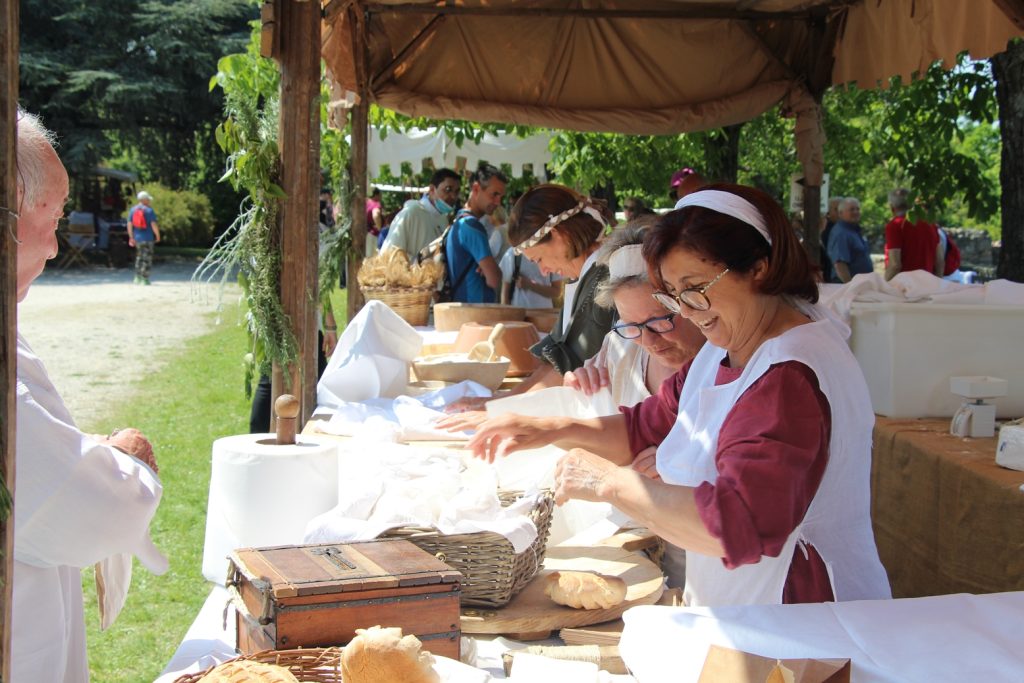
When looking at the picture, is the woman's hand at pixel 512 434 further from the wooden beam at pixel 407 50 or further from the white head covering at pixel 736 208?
the wooden beam at pixel 407 50

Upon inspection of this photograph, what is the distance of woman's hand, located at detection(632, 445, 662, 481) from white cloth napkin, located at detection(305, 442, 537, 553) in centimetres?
25

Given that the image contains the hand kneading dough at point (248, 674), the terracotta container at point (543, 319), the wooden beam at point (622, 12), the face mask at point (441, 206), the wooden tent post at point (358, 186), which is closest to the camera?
the hand kneading dough at point (248, 674)

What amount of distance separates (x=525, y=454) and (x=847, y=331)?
1290mm

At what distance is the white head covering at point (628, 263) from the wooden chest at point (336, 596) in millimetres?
1078

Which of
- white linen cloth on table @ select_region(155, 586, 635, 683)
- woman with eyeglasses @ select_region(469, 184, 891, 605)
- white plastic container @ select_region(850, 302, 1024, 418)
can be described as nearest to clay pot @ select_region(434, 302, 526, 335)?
white plastic container @ select_region(850, 302, 1024, 418)

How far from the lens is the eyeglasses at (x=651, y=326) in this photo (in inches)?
99.9

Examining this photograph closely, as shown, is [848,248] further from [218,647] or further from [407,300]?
[218,647]

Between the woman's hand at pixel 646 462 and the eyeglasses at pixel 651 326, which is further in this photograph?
the eyeglasses at pixel 651 326

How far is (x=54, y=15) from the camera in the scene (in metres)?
24.6

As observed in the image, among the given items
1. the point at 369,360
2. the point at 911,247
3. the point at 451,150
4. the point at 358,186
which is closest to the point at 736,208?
the point at 369,360

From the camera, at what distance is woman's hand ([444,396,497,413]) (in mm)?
3600

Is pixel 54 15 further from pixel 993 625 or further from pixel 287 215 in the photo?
pixel 993 625

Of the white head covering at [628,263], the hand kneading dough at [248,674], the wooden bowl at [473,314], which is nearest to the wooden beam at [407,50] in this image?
the wooden bowl at [473,314]

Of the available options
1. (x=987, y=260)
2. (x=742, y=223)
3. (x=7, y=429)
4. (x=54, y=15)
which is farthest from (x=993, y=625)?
(x=54, y=15)
